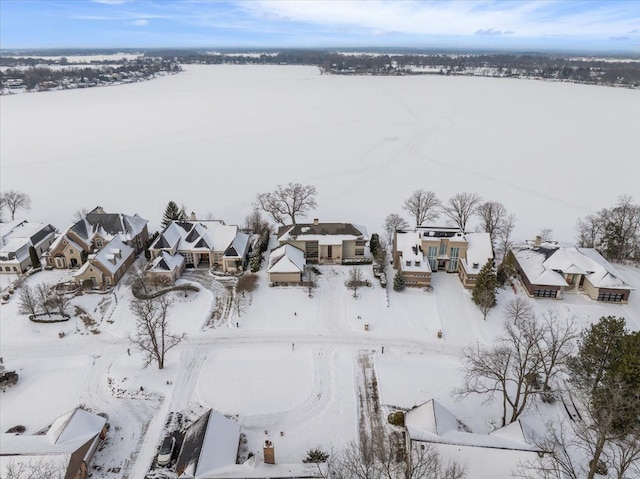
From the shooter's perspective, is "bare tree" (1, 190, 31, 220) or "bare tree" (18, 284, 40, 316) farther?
"bare tree" (1, 190, 31, 220)

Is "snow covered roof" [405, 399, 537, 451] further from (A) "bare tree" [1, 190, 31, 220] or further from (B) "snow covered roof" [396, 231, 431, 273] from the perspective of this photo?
(A) "bare tree" [1, 190, 31, 220]

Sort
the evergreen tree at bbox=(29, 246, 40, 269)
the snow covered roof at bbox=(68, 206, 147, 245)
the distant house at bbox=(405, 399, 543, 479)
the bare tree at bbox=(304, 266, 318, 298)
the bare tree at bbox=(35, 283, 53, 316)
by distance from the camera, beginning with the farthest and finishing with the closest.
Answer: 1. the snow covered roof at bbox=(68, 206, 147, 245)
2. the evergreen tree at bbox=(29, 246, 40, 269)
3. the bare tree at bbox=(304, 266, 318, 298)
4. the bare tree at bbox=(35, 283, 53, 316)
5. the distant house at bbox=(405, 399, 543, 479)

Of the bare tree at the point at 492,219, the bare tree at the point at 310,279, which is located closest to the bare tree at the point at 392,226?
the bare tree at the point at 492,219

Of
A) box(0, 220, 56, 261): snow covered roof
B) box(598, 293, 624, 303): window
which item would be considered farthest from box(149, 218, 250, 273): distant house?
box(598, 293, 624, 303): window

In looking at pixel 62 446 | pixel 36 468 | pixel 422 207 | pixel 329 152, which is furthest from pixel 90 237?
pixel 329 152

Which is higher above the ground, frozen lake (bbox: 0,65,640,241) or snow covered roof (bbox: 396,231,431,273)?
frozen lake (bbox: 0,65,640,241)

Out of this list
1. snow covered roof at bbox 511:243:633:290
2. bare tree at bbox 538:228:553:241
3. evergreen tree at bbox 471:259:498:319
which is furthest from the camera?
bare tree at bbox 538:228:553:241

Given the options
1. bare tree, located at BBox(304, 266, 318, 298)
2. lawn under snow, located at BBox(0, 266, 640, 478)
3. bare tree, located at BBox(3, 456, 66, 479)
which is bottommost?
lawn under snow, located at BBox(0, 266, 640, 478)
